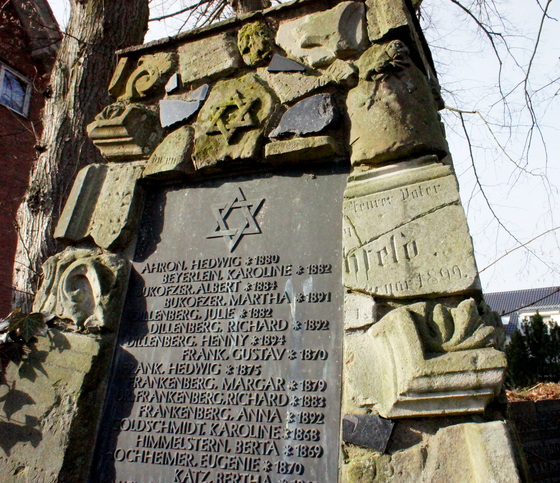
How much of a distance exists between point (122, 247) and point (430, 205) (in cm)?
167

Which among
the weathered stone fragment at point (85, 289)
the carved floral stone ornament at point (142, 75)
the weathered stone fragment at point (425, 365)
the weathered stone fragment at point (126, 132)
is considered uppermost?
the carved floral stone ornament at point (142, 75)

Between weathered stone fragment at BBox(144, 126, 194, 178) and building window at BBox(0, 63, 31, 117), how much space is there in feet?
25.0

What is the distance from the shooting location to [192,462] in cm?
204

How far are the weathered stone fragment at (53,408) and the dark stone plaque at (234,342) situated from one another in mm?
100

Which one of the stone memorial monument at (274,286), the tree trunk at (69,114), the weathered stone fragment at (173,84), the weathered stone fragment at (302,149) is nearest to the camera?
the stone memorial monument at (274,286)

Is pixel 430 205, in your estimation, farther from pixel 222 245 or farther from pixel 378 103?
pixel 222 245

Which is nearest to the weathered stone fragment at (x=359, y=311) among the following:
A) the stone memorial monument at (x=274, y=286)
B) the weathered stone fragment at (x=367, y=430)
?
the stone memorial monument at (x=274, y=286)

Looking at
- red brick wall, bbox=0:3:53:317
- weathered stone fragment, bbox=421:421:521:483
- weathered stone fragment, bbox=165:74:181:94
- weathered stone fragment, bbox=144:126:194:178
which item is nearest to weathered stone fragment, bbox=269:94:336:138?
weathered stone fragment, bbox=144:126:194:178

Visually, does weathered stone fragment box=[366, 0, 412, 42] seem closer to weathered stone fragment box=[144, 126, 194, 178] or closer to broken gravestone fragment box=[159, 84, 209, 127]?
broken gravestone fragment box=[159, 84, 209, 127]

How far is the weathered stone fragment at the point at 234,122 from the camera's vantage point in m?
2.55

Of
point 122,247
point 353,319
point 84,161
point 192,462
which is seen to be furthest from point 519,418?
point 84,161

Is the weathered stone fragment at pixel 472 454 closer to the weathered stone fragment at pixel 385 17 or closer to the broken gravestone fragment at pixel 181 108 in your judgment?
the weathered stone fragment at pixel 385 17

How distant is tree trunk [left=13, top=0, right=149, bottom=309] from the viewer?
3.71 metres

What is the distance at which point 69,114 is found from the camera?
405 cm
